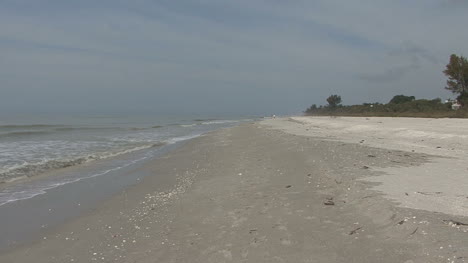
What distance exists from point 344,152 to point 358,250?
30.5ft

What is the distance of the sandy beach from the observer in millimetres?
4730

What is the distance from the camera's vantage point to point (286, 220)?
240 inches

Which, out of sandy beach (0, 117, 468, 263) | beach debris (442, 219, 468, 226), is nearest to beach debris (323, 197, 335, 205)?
sandy beach (0, 117, 468, 263)

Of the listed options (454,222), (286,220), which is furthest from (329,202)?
(454,222)

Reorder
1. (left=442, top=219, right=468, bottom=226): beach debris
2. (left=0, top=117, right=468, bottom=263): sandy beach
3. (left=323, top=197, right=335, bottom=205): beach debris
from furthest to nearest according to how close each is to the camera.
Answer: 1. (left=323, top=197, right=335, bottom=205): beach debris
2. (left=442, top=219, right=468, bottom=226): beach debris
3. (left=0, top=117, right=468, bottom=263): sandy beach

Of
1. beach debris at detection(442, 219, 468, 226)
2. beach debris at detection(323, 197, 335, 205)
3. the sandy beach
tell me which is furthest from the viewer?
beach debris at detection(323, 197, 335, 205)

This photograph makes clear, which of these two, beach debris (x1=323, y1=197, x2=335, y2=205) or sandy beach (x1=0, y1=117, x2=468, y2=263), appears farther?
beach debris (x1=323, y1=197, x2=335, y2=205)

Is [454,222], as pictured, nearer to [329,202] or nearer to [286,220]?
[329,202]

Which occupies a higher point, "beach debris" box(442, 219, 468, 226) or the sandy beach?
"beach debris" box(442, 219, 468, 226)

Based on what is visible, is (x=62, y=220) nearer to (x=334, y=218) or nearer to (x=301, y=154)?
(x=334, y=218)

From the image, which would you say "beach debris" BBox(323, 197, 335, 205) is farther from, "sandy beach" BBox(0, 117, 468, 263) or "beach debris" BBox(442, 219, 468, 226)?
"beach debris" BBox(442, 219, 468, 226)

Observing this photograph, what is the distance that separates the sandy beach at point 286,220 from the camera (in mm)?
4730

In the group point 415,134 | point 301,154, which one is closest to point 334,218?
point 301,154

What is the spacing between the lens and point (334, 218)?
19.3 ft
